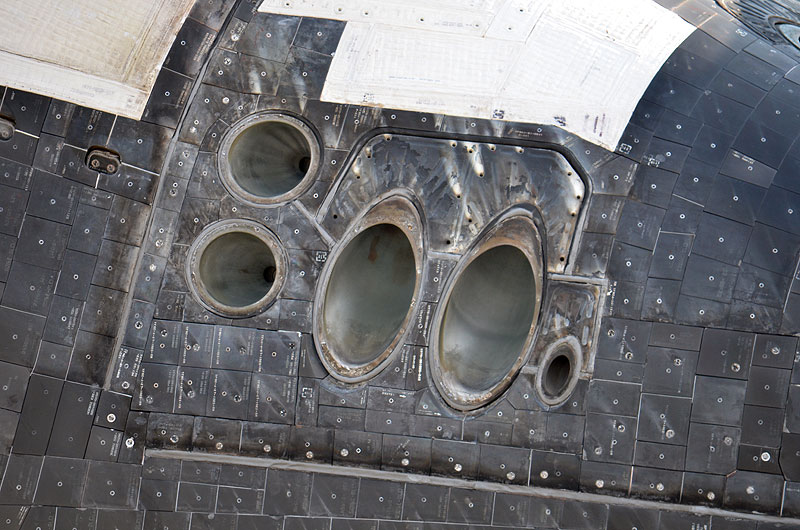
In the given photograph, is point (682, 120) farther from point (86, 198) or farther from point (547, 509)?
point (86, 198)

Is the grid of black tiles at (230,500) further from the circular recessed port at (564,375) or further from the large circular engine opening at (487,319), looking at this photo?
the large circular engine opening at (487,319)

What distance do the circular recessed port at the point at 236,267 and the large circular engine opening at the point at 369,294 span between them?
2.36 ft

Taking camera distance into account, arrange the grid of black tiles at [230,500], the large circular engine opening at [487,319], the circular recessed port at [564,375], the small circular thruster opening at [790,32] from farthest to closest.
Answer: the small circular thruster opening at [790,32]
the large circular engine opening at [487,319]
the grid of black tiles at [230,500]
the circular recessed port at [564,375]

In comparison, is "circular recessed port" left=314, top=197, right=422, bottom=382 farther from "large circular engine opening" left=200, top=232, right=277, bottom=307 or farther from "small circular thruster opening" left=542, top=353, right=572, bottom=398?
"small circular thruster opening" left=542, top=353, right=572, bottom=398

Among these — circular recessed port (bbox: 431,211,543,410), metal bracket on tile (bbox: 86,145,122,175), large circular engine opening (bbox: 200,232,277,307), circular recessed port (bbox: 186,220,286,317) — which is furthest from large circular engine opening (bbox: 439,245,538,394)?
metal bracket on tile (bbox: 86,145,122,175)

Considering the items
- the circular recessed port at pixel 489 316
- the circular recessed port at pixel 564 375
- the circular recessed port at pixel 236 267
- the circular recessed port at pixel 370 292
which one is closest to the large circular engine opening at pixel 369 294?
the circular recessed port at pixel 370 292

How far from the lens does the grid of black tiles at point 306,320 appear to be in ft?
29.1

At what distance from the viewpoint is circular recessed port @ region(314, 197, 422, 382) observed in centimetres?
934

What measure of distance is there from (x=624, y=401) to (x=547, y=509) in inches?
55.9

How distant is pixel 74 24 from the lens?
963 centimetres

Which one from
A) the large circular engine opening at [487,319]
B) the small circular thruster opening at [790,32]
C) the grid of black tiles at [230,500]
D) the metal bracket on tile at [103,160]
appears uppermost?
the small circular thruster opening at [790,32]

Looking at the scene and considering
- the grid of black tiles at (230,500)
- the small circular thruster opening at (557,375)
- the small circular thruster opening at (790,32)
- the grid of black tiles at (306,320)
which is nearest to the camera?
the grid of black tiles at (306,320)

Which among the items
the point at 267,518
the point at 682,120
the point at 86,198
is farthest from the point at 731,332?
the point at 86,198

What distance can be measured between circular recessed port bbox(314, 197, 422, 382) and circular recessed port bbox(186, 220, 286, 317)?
0.68 m
